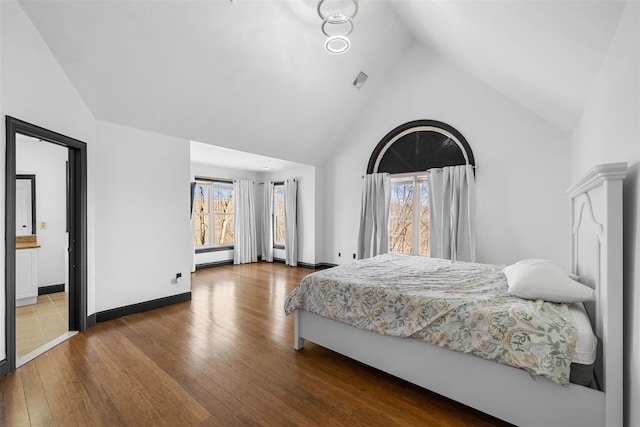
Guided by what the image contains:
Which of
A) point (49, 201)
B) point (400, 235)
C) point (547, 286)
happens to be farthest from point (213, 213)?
point (547, 286)

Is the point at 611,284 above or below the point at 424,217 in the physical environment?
below

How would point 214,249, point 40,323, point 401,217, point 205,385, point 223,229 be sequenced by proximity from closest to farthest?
1. point 205,385
2. point 40,323
3. point 401,217
4. point 214,249
5. point 223,229

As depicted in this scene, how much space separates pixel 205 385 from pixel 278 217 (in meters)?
5.36

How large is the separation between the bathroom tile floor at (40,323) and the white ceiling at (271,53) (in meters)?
2.38

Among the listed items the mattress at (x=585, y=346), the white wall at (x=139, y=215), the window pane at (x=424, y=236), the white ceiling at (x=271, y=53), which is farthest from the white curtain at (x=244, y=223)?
the mattress at (x=585, y=346)

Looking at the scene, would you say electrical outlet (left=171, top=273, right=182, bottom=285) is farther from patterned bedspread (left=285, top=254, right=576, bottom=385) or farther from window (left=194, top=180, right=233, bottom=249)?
window (left=194, top=180, right=233, bottom=249)

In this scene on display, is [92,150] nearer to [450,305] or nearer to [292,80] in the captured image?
[292,80]

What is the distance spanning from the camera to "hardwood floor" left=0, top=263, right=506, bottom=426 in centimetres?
177

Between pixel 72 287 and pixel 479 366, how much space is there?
12.6 feet

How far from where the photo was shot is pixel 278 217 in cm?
731

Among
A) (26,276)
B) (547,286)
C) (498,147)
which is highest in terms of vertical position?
(498,147)

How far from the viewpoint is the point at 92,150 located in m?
3.19

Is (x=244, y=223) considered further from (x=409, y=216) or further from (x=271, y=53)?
(x=271, y=53)

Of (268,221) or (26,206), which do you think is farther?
(268,221)
